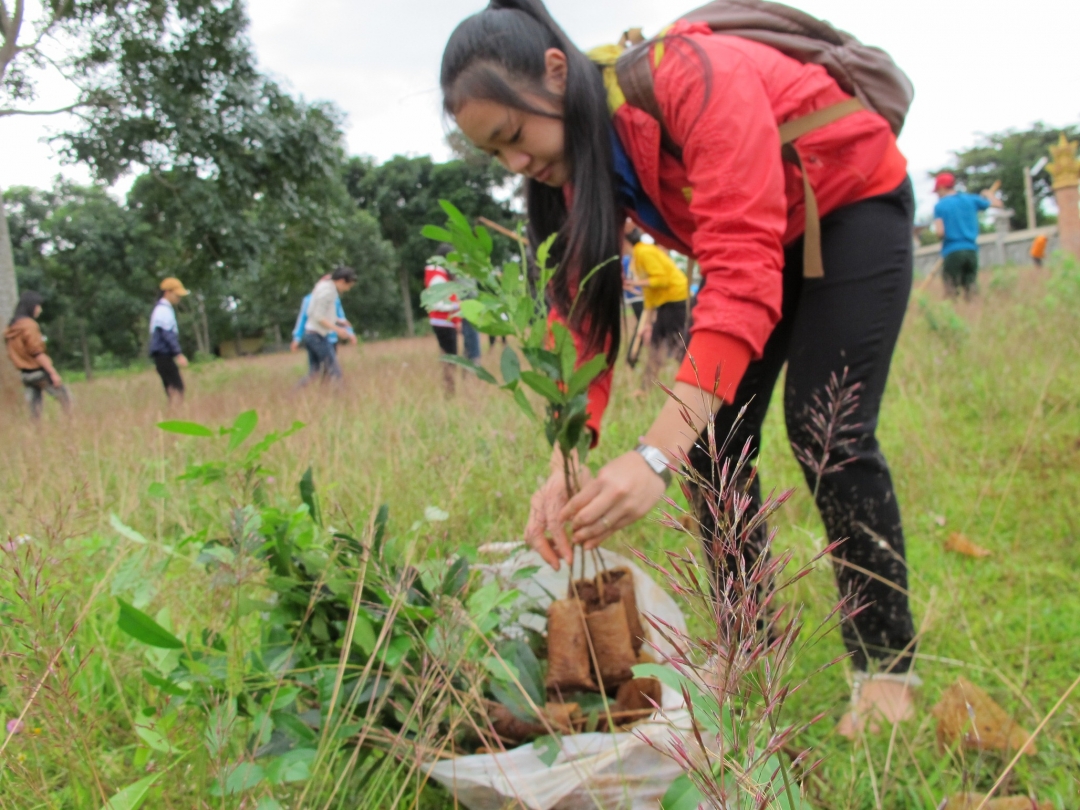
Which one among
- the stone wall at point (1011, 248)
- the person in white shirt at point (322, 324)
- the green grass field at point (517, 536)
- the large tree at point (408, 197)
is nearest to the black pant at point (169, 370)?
the person in white shirt at point (322, 324)

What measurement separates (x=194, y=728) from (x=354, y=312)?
4093cm

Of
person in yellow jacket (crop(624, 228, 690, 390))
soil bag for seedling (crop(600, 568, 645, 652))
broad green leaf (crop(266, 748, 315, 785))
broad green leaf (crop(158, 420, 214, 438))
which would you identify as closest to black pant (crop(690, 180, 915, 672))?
soil bag for seedling (crop(600, 568, 645, 652))

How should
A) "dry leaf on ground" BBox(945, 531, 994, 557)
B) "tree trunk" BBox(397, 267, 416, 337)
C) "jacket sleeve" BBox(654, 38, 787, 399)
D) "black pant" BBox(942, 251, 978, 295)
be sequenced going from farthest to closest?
"tree trunk" BBox(397, 267, 416, 337) → "black pant" BBox(942, 251, 978, 295) → "dry leaf on ground" BBox(945, 531, 994, 557) → "jacket sleeve" BBox(654, 38, 787, 399)

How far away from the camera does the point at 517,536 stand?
6.74 feet

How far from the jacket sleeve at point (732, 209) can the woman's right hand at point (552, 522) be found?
36cm

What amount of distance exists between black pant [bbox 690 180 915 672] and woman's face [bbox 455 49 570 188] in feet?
1.99

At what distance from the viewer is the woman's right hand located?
129 cm

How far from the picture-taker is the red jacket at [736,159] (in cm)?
116

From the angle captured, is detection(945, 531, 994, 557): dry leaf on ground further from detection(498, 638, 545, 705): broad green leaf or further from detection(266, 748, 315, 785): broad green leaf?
detection(266, 748, 315, 785): broad green leaf

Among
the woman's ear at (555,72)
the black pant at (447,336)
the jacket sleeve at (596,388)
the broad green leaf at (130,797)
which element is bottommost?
the broad green leaf at (130,797)

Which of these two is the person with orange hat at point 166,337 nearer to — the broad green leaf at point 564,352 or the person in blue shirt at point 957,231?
the broad green leaf at point 564,352

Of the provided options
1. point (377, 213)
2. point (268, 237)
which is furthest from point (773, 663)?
point (377, 213)

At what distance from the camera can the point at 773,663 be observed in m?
0.36

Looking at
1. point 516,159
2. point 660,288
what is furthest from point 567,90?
point 660,288
